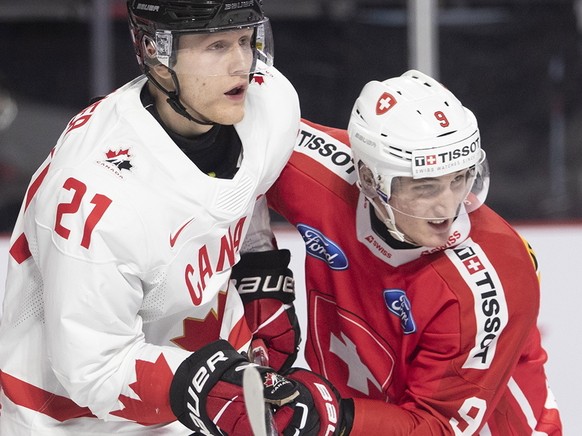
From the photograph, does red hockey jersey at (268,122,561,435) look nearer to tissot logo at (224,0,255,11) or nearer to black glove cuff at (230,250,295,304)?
black glove cuff at (230,250,295,304)

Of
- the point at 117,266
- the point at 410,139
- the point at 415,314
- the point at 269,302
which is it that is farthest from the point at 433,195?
the point at 117,266

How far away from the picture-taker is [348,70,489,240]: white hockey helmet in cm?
210

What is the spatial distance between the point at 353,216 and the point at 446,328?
1.00 feet

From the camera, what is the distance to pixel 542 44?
17.3 ft

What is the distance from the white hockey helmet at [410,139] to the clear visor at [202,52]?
0.25m

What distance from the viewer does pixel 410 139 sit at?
2107 mm

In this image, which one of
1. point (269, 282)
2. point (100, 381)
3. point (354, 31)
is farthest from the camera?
point (354, 31)

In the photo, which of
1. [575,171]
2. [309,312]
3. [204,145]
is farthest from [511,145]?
[204,145]

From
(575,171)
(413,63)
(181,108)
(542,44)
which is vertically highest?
(181,108)

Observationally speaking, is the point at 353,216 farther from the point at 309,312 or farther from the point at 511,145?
the point at 511,145

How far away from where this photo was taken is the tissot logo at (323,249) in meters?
2.36

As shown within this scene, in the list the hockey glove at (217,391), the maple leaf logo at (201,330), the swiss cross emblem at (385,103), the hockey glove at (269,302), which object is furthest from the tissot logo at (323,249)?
the hockey glove at (217,391)

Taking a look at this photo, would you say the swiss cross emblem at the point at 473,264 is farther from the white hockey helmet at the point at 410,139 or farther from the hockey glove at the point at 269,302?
the hockey glove at the point at 269,302

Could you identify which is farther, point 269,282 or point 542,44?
point 542,44
